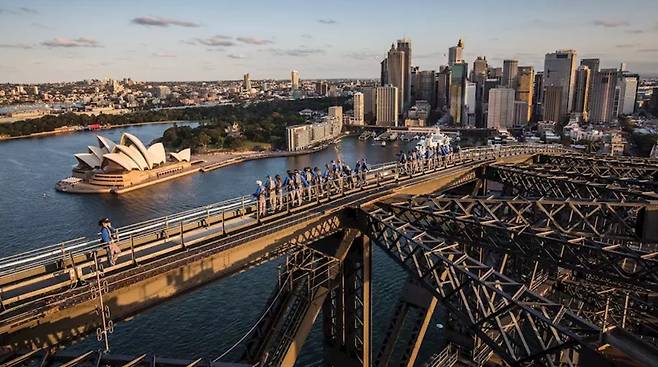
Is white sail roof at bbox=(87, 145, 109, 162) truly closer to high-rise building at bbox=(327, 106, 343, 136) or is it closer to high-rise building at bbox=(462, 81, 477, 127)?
high-rise building at bbox=(327, 106, 343, 136)

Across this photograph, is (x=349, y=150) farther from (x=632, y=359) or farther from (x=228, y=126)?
(x=632, y=359)

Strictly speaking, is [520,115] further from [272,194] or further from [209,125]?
[272,194]

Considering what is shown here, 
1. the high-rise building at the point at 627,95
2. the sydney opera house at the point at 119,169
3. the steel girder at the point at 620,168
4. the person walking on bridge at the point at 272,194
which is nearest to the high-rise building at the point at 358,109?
the sydney opera house at the point at 119,169

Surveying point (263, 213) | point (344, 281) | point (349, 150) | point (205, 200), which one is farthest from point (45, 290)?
point (349, 150)

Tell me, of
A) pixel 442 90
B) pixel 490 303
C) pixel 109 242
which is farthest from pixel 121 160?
pixel 442 90

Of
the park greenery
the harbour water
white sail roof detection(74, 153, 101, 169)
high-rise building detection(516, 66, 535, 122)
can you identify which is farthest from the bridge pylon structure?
high-rise building detection(516, 66, 535, 122)

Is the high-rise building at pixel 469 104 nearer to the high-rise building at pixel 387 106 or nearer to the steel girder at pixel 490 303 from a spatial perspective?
the high-rise building at pixel 387 106
